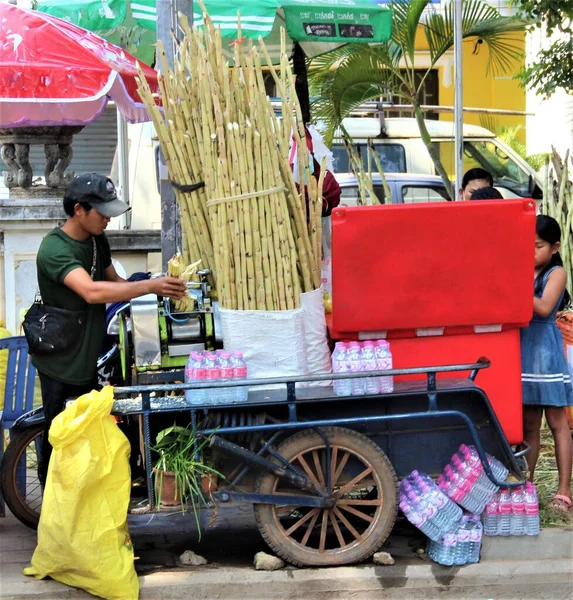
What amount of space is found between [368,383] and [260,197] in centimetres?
101

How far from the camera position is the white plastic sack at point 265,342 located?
4.41 m

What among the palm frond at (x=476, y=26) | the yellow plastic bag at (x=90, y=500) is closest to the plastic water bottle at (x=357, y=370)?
the yellow plastic bag at (x=90, y=500)

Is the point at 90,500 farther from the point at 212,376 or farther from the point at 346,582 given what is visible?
the point at 346,582

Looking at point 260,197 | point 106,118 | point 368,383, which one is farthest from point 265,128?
point 106,118

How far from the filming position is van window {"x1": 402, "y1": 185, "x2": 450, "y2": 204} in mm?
9742

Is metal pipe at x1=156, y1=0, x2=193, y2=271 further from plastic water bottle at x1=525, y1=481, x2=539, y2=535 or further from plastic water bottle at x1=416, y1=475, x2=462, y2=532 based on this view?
plastic water bottle at x1=525, y1=481, x2=539, y2=535

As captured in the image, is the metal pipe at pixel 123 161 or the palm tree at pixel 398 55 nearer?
the palm tree at pixel 398 55

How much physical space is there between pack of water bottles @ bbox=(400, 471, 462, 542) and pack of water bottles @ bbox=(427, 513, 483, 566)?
3cm

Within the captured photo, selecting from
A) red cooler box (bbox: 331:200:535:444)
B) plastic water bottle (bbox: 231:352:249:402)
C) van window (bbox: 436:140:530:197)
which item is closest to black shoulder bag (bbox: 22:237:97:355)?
plastic water bottle (bbox: 231:352:249:402)

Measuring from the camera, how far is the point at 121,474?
4.10 metres

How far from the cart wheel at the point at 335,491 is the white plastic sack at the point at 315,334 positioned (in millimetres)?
361

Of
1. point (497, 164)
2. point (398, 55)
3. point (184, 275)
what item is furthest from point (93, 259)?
point (497, 164)

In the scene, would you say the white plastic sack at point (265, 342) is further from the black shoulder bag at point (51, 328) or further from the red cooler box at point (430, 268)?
the black shoulder bag at point (51, 328)

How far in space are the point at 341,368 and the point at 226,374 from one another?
53 cm
